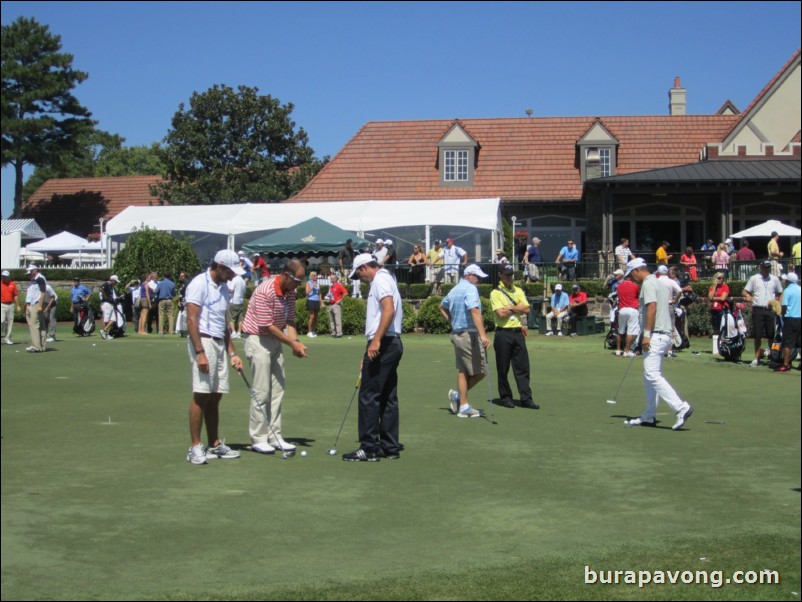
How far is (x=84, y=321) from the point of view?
65.9 feet

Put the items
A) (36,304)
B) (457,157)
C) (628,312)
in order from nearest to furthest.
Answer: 1. (36,304)
2. (628,312)
3. (457,157)

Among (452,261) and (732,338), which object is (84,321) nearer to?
(452,261)

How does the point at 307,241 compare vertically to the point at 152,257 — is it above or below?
above

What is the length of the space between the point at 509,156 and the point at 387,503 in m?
35.4

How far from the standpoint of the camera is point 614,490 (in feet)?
24.6

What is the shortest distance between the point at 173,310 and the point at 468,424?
12.9 meters

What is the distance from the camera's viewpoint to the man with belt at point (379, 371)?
28.4 ft

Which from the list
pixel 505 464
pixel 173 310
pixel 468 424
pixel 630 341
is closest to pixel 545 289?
pixel 630 341

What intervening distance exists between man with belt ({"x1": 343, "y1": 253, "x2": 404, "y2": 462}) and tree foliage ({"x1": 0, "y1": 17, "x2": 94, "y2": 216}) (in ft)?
16.3

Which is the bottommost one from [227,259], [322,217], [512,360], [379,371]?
[512,360]

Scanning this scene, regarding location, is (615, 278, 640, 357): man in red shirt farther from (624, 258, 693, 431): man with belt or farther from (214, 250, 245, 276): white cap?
(214, 250, 245, 276): white cap

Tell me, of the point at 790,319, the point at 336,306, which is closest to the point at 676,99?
the point at 336,306

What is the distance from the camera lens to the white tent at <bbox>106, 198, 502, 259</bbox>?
30578 millimetres

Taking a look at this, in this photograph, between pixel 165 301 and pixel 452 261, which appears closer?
pixel 165 301
